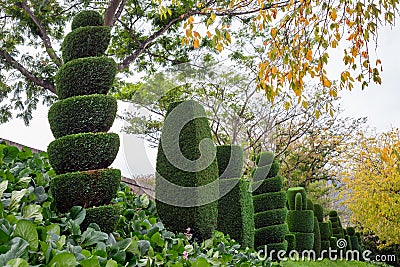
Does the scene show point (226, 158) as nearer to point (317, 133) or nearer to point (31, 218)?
point (31, 218)

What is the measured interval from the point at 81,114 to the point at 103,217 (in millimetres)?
997

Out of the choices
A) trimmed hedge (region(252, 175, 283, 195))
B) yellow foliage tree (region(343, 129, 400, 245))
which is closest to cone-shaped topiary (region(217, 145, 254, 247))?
trimmed hedge (region(252, 175, 283, 195))

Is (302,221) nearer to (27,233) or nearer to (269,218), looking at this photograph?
(269,218)

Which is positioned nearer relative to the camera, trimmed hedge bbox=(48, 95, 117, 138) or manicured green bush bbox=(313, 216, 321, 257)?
trimmed hedge bbox=(48, 95, 117, 138)

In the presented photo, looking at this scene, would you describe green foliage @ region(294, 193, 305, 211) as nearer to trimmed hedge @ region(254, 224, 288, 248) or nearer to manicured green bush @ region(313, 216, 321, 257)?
manicured green bush @ region(313, 216, 321, 257)

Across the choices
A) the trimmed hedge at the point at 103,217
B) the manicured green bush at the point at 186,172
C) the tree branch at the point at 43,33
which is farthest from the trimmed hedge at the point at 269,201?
the trimmed hedge at the point at 103,217

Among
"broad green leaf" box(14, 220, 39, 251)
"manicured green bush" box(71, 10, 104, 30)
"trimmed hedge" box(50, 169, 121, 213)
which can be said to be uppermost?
"manicured green bush" box(71, 10, 104, 30)

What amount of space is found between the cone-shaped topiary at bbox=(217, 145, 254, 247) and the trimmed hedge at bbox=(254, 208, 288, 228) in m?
1.81

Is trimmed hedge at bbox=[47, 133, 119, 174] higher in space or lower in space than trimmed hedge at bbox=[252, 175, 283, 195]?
lower

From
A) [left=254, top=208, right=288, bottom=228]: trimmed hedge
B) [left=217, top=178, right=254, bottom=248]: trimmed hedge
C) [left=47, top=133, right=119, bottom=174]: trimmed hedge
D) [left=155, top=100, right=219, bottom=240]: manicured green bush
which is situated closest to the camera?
[left=47, top=133, right=119, bottom=174]: trimmed hedge

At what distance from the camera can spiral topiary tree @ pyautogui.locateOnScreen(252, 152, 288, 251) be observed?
8.95 meters

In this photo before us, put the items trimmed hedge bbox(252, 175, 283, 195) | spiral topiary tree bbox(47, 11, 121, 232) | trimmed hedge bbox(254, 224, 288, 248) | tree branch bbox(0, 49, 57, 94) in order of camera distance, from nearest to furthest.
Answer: spiral topiary tree bbox(47, 11, 121, 232) → trimmed hedge bbox(254, 224, 288, 248) → trimmed hedge bbox(252, 175, 283, 195) → tree branch bbox(0, 49, 57, 94)

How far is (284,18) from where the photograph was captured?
448 cm

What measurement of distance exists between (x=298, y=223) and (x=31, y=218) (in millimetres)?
10117
